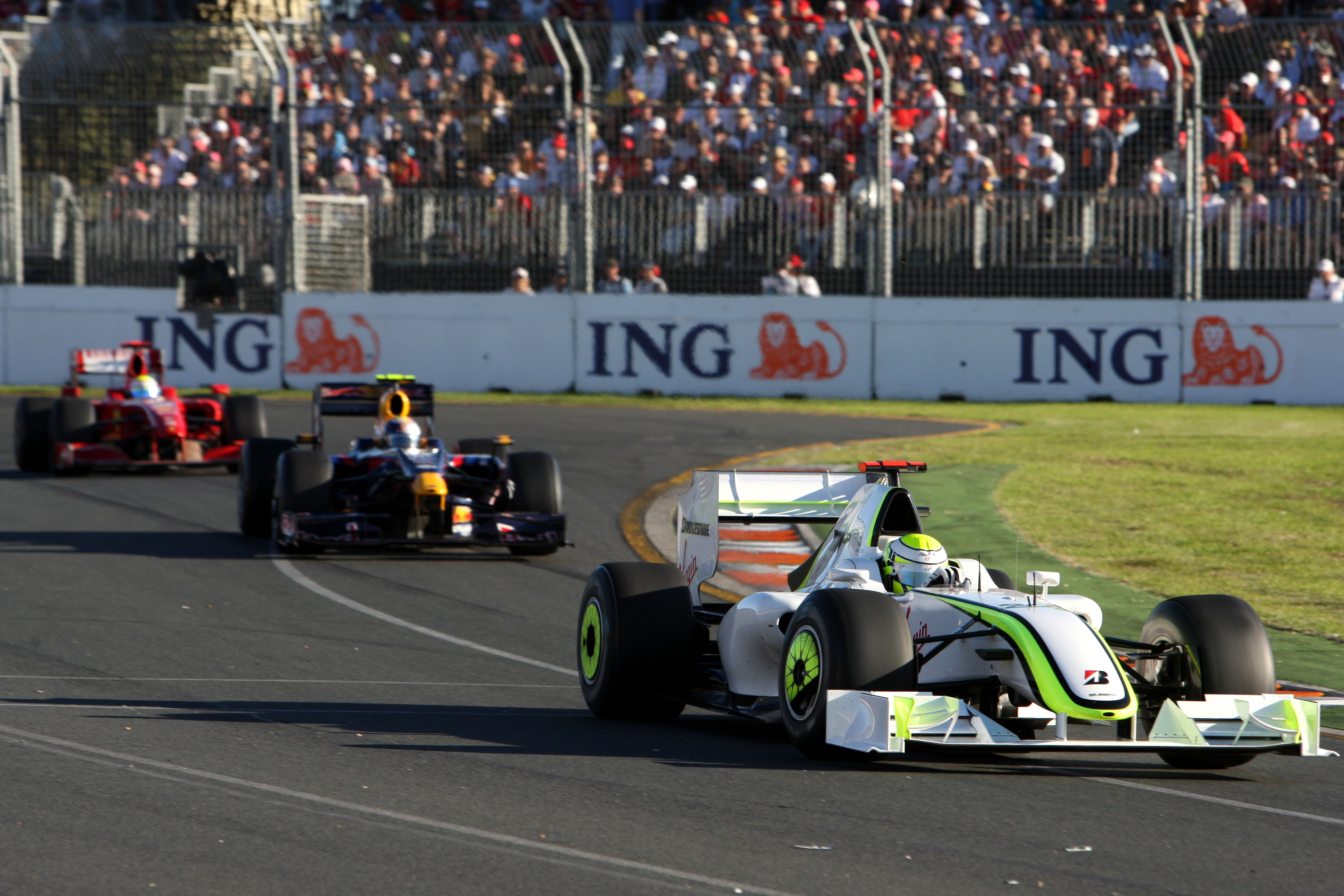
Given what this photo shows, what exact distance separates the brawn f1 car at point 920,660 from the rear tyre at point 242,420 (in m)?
9.01

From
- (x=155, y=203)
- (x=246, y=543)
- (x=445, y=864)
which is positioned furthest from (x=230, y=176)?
(x=445, y=864)

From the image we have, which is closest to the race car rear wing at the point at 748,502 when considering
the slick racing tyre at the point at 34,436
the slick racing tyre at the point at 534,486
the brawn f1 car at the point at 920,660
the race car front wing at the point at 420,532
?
the brawn f1 car at the point at 920,660

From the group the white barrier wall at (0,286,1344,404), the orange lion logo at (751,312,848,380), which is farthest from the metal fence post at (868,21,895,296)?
the orange lion logo at (751,312,848,380)

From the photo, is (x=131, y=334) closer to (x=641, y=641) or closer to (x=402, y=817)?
(x=641, y=641)

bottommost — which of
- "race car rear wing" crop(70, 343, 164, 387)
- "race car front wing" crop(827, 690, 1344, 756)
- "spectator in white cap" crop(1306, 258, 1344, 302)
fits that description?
"race car front wing" crop(827, 690, 1344, 756)

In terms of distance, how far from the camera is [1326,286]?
21.1 metres

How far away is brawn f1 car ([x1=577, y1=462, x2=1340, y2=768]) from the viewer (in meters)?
5.33

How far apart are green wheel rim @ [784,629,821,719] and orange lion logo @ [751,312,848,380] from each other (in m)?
16.5

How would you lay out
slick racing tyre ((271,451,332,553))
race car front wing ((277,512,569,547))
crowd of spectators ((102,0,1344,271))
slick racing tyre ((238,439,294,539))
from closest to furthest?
race car front wing ((277,512,569,547)), slick racing tyre ((271,451,332,553)), slick racing tyre ((238,439,294,539)), crowd of spectators ((102,0,1344,271))

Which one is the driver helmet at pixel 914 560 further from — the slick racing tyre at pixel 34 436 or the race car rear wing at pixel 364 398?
the slick racing tyre at pixel 34 436

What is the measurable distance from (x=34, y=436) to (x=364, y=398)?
4464 millimetres

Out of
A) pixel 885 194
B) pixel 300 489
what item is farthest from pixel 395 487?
pixel 885 194

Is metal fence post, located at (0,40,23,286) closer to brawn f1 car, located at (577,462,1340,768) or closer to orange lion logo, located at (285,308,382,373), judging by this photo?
orange lion logo, located at (285,308,382,373)

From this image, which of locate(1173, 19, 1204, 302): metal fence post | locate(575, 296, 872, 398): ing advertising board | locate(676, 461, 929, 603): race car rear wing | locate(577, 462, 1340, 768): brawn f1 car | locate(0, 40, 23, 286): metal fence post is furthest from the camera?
locate(0, 40, 23, 286): metal fence post
